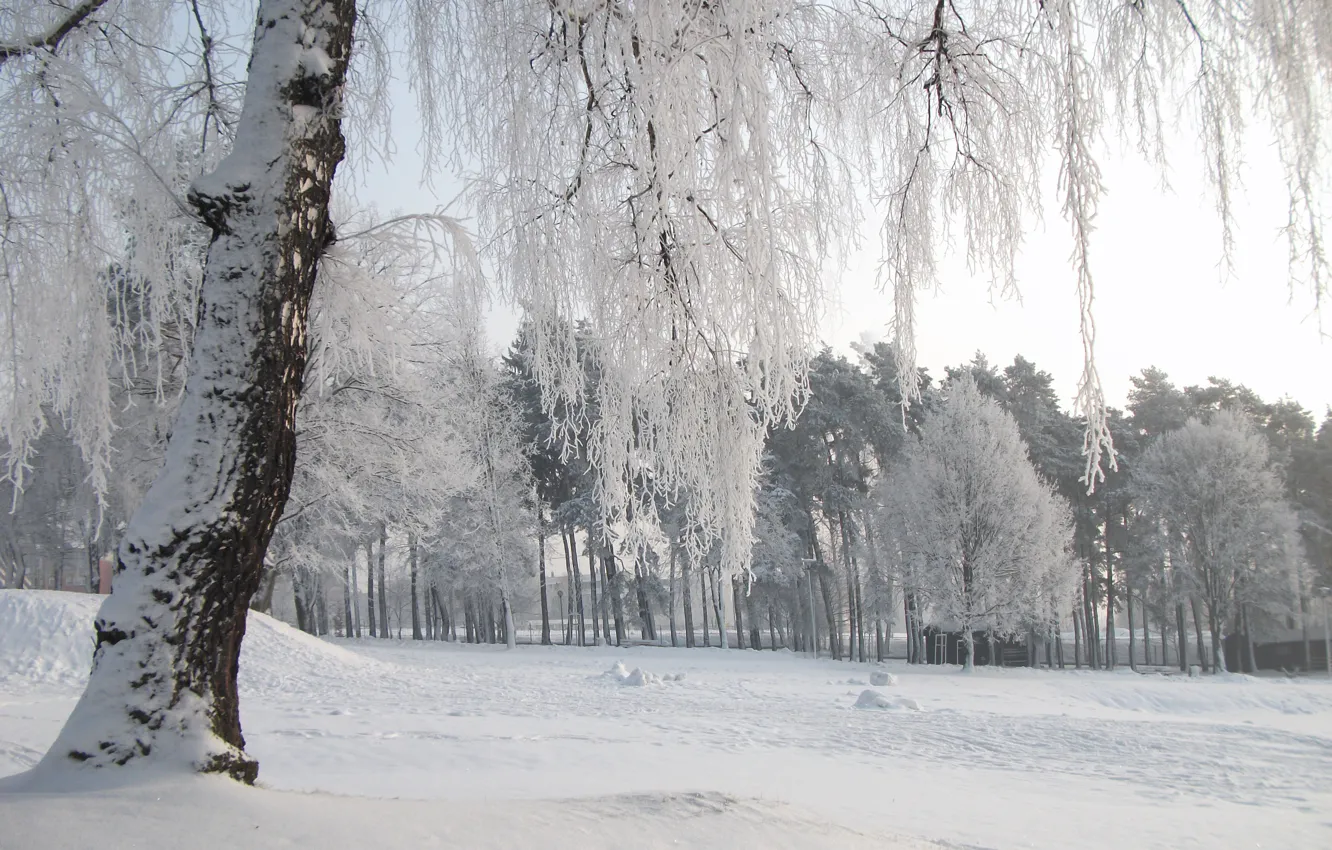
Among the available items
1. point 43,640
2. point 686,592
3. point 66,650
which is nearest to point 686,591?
point 686,592

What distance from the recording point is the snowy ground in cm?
268

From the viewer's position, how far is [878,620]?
31.4 meters

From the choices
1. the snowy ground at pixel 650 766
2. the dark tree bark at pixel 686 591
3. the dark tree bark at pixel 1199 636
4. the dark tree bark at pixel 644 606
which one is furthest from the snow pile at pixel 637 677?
the dark tree bark at pixel 1199 636

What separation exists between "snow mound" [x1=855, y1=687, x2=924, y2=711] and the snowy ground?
0.30 ft

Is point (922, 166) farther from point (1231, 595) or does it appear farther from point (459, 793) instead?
point (1231, 595)

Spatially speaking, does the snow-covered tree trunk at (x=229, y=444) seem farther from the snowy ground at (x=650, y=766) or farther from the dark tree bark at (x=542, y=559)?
the dark tree bark at (x=542, y=559)

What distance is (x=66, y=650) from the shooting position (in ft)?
42.7

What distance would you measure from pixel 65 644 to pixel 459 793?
1133cm

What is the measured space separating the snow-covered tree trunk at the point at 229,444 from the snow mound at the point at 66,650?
11.3m

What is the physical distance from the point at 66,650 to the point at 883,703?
1319cm

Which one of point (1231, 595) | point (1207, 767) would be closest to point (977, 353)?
point (1231, 595)

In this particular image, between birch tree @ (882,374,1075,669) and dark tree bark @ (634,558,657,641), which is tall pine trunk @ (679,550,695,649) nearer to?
dark tree bark @ (634,558,657,641)

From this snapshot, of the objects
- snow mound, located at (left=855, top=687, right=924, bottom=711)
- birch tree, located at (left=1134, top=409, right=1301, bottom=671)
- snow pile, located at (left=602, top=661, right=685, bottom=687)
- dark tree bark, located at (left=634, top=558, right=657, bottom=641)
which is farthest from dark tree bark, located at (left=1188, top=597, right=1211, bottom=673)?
snow pile, located at (left=602, top=661, right=685, bottom=687)

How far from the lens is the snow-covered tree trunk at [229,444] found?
9.31ft
